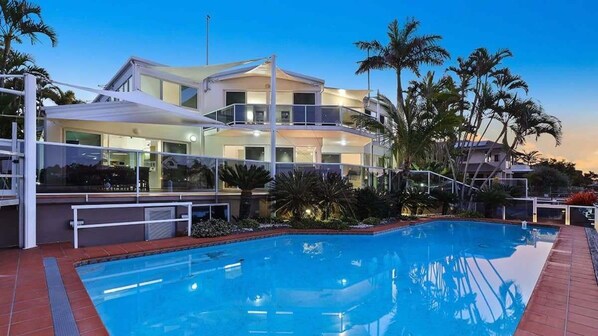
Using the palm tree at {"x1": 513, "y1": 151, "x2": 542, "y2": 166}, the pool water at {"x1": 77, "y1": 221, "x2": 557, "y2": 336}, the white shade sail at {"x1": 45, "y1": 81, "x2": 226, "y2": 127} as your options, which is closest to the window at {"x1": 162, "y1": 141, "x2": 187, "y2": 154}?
the white shade sail at {"x1": 45, "y1": 81, "x2": 226, "y2": 127}

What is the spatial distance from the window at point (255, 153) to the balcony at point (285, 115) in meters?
2.25

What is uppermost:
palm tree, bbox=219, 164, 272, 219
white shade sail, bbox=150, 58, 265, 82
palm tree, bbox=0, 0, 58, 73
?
palm tree, bbox=0, 0, 58, 73

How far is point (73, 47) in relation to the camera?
929 inches

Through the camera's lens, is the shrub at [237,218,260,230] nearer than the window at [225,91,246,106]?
Yes

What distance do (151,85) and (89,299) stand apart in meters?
13.4

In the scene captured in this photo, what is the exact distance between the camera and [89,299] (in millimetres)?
4809

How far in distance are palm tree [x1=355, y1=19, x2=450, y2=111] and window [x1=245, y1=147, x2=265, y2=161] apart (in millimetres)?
8023

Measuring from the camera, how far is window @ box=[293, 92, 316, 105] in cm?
1922

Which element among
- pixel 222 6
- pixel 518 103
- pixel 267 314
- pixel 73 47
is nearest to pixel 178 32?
pixel 222 6

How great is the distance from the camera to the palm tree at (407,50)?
1872 cm

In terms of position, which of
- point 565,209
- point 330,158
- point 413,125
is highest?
point 413,125

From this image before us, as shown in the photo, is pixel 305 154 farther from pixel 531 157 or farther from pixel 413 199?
pixel 531 157

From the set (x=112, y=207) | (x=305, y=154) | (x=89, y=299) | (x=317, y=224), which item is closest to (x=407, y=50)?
(x=305, y=154)

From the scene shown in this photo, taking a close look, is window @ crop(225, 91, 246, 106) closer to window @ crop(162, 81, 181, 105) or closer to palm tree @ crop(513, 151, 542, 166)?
window @ crop(162, 81, 181, 105)
